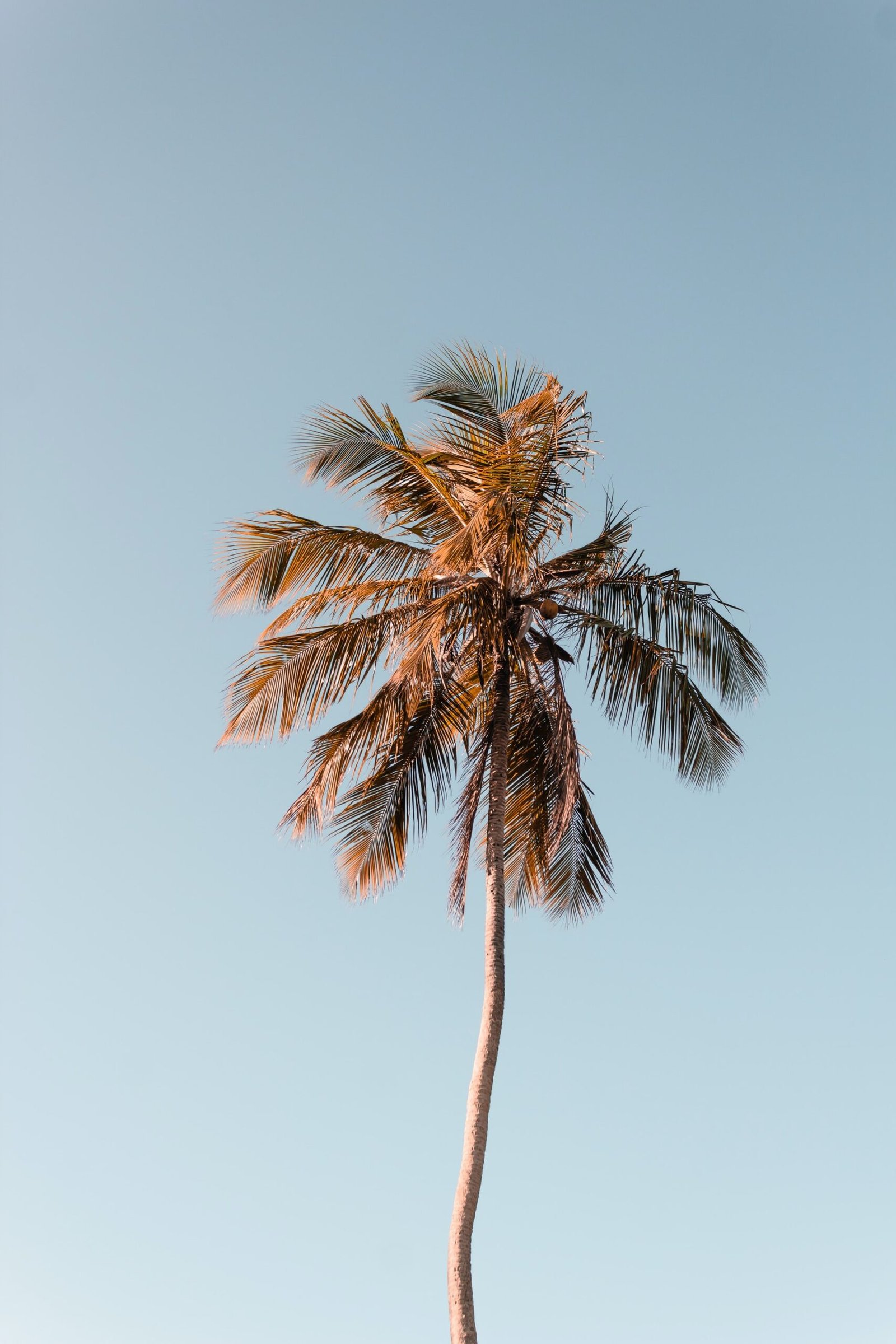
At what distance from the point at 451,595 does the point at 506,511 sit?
0.89 meters

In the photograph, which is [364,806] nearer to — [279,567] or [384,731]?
[384,731]

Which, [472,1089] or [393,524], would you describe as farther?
[393,524]

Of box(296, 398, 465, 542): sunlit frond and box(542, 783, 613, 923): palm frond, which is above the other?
box(296, 398, 465, 542): sunlit frond

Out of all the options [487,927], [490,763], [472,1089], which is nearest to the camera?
[472,1089]

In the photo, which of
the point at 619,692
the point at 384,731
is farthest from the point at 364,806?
the point at 619,692

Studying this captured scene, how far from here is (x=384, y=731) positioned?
12.2 m

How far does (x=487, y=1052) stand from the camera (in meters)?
10.6

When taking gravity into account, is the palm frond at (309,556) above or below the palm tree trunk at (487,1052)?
above

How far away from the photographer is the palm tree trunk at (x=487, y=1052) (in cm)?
946

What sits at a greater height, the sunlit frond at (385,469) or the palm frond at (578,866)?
the sunlit frond at (385,469)

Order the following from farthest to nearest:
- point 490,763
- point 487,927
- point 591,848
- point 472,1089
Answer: point 591,848
point 490,763
point 487,927
point 472,1089

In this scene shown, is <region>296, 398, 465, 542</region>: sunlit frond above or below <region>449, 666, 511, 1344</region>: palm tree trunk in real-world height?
above

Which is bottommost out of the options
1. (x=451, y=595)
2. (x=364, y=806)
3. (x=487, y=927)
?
(x=487, y=927)

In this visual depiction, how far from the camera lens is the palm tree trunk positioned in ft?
31.0
